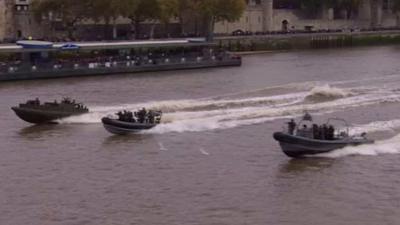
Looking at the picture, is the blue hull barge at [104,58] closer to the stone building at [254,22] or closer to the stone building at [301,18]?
the stone building at [254,22]

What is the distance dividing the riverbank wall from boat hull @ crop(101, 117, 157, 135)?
64.9 m

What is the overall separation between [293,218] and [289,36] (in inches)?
3835

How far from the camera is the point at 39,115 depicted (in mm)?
48250

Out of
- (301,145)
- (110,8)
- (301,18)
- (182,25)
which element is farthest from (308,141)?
(301,18)

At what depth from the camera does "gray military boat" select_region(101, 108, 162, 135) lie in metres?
43.8

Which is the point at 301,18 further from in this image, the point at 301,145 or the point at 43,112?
the point at 301,145

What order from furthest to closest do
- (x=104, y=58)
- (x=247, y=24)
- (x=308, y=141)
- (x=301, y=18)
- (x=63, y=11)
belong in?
(x=301, y=18) < (x=247, y=24) < (x=63, y=11) < (x=104, y=58) < (x=308, y=141)

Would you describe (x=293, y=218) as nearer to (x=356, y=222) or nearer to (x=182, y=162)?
(x=356, y=222)

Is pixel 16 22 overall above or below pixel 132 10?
below

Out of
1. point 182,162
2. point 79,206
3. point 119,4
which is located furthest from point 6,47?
point 79,206

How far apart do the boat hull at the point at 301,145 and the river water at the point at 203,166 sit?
381 mm

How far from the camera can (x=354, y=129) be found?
146 feet

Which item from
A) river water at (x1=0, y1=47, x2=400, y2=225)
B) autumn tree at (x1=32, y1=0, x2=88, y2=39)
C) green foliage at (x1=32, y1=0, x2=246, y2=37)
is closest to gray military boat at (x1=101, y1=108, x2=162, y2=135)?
river water at (x1=0, y1=47, x2=400, y2=225)

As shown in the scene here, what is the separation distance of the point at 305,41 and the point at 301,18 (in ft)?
78.3
